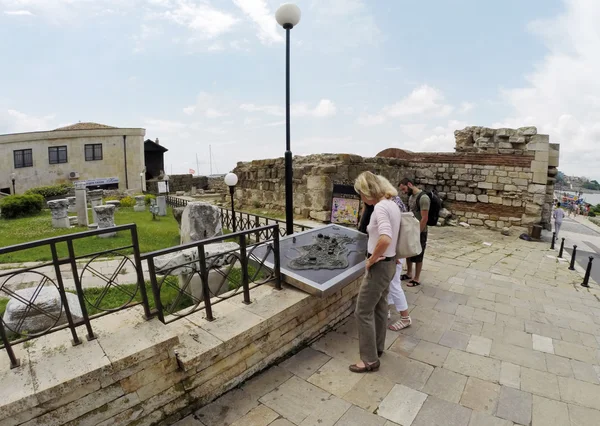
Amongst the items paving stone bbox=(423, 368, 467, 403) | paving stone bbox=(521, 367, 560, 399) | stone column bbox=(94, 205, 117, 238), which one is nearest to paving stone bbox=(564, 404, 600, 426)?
paving stone bbox=(521, 367, 560, 399)

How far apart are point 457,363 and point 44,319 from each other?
420 cm

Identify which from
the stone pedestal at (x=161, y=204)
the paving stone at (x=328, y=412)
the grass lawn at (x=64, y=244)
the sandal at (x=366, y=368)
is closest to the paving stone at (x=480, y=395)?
the sandal at (x=366, y=368)

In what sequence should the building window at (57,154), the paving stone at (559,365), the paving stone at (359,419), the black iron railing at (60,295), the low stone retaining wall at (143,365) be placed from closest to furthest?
the low stone retaining wall at (143,365), the black iron railing at (60,295), the paving stone at (359,419), the paving stone at (559,365), the building window at (57,154)

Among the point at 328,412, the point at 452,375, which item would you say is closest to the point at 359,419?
the point at 328,412

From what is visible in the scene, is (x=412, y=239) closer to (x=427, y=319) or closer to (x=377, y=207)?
(x=377, y=207)

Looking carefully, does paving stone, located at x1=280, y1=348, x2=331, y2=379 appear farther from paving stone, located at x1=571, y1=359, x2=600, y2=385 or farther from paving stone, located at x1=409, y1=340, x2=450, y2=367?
paving stone, located at x1=571, y1=359, x2=600, y2=385

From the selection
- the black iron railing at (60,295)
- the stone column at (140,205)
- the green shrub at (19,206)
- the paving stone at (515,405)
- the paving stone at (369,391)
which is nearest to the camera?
the black iron railing at (60,295)

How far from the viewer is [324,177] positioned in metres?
9.15

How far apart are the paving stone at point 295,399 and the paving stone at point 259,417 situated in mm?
49

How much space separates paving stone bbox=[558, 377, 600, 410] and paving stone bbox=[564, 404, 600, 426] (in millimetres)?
72

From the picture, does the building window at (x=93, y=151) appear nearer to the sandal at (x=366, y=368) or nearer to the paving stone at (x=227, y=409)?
the paving stone at (x=227, y=409)

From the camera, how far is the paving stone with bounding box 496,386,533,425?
2.45m

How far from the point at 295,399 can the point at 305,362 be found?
0.52 metres

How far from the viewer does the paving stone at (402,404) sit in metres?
2.42
